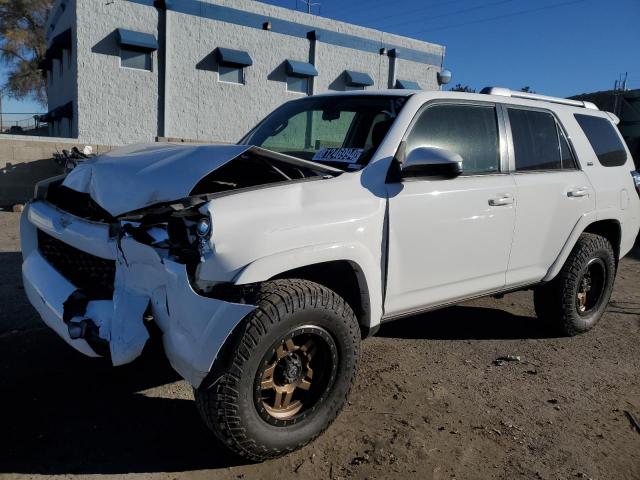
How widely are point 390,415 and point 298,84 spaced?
16193 millimetres

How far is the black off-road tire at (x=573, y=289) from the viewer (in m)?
4.39

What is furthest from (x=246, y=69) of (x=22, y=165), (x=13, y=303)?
(x=13, y=303)

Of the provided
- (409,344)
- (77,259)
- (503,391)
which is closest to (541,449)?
(503,391)

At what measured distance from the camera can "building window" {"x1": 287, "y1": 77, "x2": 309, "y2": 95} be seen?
Result: 58.3 ft

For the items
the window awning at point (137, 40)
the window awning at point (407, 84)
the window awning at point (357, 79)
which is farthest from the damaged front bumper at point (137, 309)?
the window awning at point (407, 84)

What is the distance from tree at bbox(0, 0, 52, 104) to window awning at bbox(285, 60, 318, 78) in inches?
773

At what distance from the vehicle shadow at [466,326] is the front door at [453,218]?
976 mm

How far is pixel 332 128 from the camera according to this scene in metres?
3.98

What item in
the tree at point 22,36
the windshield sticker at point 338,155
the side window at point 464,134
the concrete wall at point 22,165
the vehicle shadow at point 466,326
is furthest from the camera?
the tree at point 22,36

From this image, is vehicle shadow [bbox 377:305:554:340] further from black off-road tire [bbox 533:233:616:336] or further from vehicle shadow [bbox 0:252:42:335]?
vehicle shadow [bbox 0:252:42:335]

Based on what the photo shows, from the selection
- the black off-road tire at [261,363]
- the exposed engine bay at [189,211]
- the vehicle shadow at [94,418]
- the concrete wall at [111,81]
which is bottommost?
the vehicle shadow at [94,418]

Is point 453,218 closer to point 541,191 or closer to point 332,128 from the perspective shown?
point 541,191

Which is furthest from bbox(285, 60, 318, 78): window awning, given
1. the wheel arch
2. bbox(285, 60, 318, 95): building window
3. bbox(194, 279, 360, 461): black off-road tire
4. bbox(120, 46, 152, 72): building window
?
bbox(194, 279, 360, 461): black off-road tire

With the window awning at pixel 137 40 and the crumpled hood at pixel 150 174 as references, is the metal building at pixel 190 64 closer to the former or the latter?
the window awning at pixel 137 40
